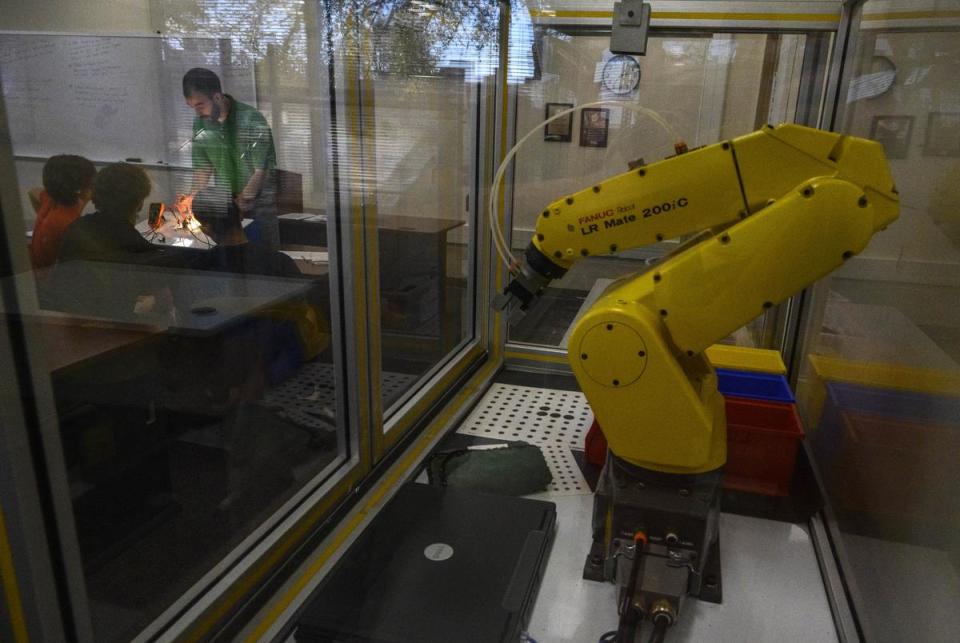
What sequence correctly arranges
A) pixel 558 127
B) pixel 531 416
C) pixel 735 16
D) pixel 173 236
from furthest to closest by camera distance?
pixel 558 127 → pixel 531 416 → pixel 735 16 → pixel 173 236

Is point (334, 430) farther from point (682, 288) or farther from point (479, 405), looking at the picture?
point (682, 288)

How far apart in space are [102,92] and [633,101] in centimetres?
198

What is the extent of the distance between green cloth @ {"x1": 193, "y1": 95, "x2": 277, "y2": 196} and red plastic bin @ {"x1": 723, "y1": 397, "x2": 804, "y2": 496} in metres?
1.34

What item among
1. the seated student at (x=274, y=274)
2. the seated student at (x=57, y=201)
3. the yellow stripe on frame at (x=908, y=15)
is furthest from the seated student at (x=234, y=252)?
the yellow stripe on frame at (x=908, y=15)

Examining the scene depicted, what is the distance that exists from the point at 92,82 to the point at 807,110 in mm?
2229

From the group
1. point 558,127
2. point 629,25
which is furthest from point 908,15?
point 558,127

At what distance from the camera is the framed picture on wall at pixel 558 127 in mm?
2492

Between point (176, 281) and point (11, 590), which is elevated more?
point (176, 281)

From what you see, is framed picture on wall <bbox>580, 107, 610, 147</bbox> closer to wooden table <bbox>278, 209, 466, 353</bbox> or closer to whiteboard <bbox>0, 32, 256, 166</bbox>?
wooden table <bbox>278, 209, 466, 353</bbox>

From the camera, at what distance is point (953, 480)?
3.12 ft

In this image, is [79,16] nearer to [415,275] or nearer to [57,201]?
[57,201]

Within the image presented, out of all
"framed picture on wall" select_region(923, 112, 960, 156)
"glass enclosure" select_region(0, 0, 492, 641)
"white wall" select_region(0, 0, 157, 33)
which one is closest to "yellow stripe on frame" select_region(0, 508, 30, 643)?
"glass enclosure" select_region(0, 0, 492, 641)

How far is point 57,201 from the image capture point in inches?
34.1

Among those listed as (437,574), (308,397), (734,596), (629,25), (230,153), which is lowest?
(734,596)
